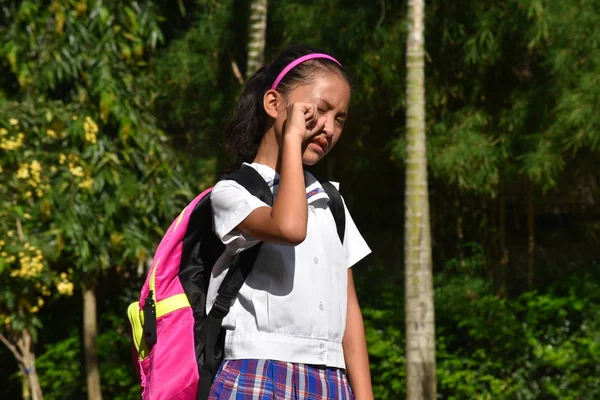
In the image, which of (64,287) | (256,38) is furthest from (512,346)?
(64,287)

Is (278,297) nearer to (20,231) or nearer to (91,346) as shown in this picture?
(20,231)

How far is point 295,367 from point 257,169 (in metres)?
0.44

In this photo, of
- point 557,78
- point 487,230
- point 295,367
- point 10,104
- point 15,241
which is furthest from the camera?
point 487,230

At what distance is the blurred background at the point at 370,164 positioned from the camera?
23.1ft

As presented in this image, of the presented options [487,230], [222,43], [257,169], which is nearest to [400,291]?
[487,230]

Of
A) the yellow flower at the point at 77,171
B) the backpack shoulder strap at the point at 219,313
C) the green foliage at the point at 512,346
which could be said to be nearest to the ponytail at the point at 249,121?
the backpack shoulder strap at the point at 219,313

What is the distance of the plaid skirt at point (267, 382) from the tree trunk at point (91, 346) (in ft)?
23.0

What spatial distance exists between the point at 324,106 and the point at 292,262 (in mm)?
343

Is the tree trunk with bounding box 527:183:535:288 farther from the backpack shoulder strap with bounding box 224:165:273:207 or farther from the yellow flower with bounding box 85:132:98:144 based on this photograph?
the backpack shoulder strap with bounding box 224:165:273:207

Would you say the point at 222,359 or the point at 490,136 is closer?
the point at 222,359

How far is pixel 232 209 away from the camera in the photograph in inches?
75.2

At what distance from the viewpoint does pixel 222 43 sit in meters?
8.62

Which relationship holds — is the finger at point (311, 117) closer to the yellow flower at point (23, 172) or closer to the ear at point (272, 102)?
the ear at point (272, 102)

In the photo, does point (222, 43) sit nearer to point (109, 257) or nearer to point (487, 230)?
point (109, 257)
